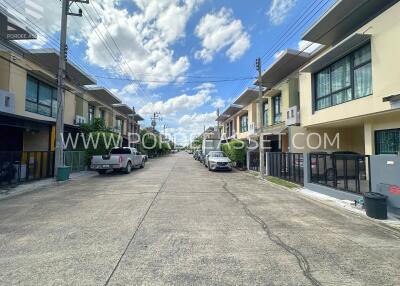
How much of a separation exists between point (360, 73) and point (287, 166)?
6226 mm

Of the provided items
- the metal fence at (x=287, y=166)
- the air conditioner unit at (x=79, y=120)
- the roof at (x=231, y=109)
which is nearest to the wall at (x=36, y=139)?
the air conditioner unit at (x=79, y=120)

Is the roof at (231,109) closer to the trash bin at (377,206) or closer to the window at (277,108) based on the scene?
the window at (277,108)

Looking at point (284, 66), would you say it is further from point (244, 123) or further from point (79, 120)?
point (79, 120)

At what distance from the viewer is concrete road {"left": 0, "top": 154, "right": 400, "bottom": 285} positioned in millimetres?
3680

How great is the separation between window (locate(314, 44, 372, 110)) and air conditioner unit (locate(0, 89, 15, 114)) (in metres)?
18.3

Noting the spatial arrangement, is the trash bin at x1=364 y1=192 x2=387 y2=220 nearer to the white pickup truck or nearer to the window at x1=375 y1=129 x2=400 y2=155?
the window at x1=375 y1=129 x2=400 y2=155

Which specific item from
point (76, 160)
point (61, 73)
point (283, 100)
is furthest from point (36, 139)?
point (283, 100)

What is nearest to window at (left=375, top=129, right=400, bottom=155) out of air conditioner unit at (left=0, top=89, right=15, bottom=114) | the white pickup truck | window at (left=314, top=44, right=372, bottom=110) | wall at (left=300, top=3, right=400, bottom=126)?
wall at (left=300, top=3, right=400, bottom=126)

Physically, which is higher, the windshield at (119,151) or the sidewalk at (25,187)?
the windshield at (119,151)

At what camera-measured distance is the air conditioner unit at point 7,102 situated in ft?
45.6

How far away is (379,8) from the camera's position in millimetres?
10688

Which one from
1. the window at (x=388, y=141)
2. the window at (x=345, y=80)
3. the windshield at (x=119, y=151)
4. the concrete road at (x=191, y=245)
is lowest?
the concrete road at (x=191, y=245)

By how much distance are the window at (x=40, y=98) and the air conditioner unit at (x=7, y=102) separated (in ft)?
6.25

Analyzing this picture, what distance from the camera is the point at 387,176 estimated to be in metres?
7.39
